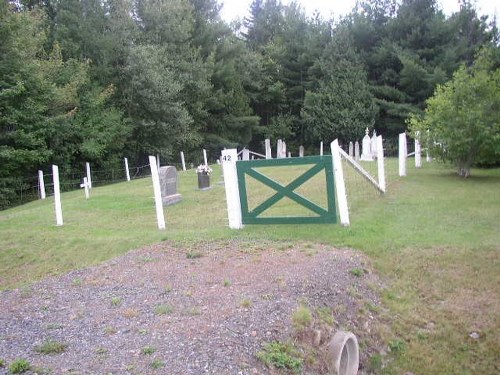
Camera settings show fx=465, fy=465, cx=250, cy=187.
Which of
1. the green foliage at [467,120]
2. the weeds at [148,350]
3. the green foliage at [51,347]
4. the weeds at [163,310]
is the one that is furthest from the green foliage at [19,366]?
the green foliage at [467,120]

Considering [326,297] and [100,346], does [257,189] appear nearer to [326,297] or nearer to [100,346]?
[326,297]

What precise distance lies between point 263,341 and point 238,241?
3560 millimetres

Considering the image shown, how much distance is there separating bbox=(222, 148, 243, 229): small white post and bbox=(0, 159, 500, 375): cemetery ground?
308 mm

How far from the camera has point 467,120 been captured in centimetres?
1461

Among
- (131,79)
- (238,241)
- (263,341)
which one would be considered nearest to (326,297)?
(263,341)

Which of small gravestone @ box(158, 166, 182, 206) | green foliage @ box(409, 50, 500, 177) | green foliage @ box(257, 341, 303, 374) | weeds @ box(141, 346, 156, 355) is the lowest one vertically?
green foliage @ box(257, 341, 303, 374)

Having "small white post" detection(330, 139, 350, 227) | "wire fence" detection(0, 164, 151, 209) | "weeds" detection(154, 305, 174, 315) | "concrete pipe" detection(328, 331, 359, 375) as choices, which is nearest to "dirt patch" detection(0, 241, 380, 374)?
"weeds" detection(154, 305, 174, 315)

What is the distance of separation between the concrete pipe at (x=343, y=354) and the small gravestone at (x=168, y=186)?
8.92 m

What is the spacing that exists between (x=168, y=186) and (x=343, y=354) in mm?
9443

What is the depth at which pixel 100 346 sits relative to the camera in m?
Answer: 4.07

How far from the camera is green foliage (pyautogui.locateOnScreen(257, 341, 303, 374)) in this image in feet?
13.2

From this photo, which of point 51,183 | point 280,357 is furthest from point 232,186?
point 51,183

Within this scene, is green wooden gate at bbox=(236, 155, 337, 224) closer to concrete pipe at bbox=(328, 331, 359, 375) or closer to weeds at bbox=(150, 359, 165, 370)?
concrete pipe at bbox=(328, 331, 359, 375)

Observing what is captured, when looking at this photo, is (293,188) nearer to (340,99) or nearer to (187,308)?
(187,308)
